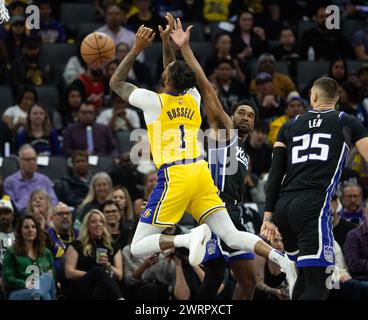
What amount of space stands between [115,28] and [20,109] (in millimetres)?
2486

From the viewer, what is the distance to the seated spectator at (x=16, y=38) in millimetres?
16578

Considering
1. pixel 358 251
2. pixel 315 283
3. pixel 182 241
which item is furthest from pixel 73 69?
pixel 315 283

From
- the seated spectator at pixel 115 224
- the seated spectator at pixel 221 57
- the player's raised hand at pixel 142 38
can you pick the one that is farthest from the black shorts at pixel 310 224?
the seated spectator at pixel 221 57

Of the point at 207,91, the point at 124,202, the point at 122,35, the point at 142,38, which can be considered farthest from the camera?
the point at 122,35

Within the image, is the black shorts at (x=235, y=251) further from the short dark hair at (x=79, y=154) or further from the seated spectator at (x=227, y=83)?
the seated spectator at (x=227, y=83)

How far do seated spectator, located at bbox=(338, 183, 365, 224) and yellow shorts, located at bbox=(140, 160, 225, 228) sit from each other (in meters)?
4.36

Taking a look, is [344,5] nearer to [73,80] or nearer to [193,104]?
[73,80]

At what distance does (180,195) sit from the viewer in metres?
9.53

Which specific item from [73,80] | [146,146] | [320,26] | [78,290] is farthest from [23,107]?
[320,26]

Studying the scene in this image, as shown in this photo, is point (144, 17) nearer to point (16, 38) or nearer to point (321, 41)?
point (16, 38)

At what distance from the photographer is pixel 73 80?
15992mm

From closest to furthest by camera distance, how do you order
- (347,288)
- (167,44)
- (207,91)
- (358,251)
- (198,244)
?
(198,244), (207,91), (167,44), (347,288), (358,251)

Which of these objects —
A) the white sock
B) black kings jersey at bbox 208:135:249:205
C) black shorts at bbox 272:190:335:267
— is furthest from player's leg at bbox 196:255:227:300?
black shorts at bbox 272:190:335:267

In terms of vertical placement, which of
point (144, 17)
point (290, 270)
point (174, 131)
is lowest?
point (290, 270)
